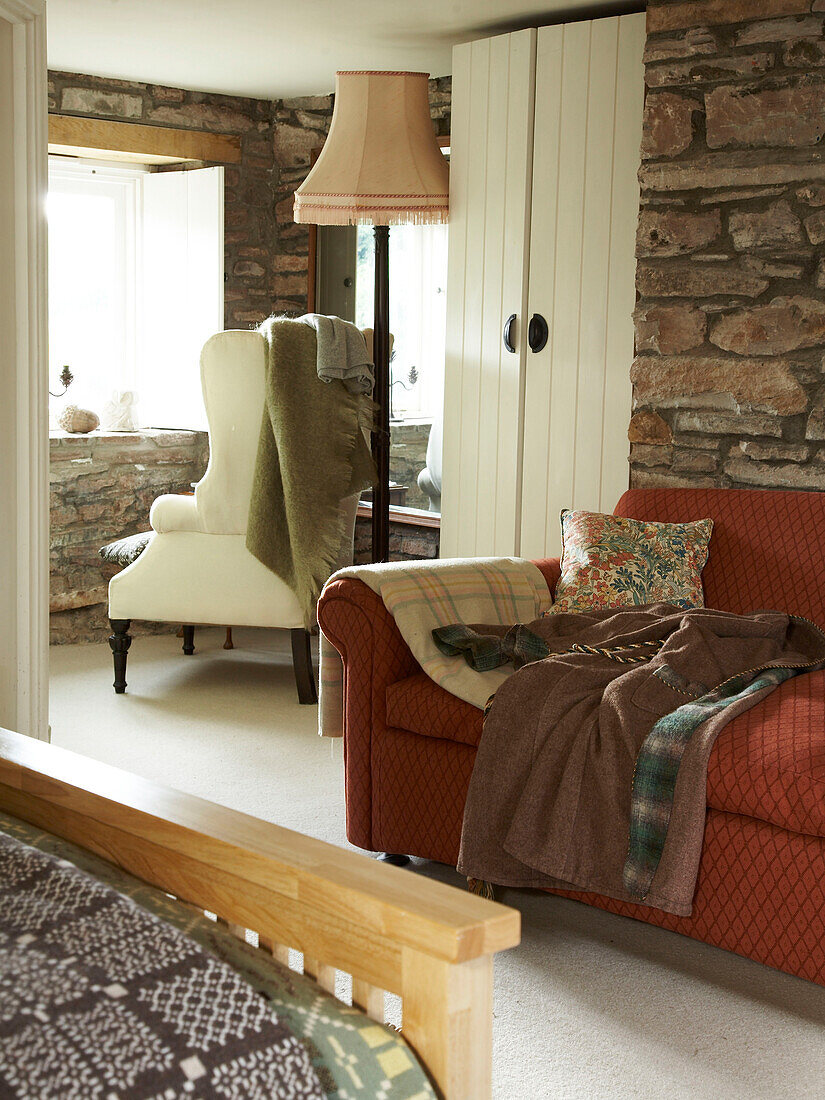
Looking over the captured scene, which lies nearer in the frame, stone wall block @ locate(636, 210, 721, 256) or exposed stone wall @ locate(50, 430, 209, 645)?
stone wall block @ locate(636, 210, 721, 256)

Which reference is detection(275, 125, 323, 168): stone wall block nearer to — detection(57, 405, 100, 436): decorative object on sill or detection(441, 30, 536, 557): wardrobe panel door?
detection(441, 30, 536, 557): wardrobe panel door

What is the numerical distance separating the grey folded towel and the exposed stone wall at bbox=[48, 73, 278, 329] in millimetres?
1405

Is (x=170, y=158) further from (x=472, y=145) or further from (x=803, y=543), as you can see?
(x=803, y=543)

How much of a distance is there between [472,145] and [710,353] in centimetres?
127

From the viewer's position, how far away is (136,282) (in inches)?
217

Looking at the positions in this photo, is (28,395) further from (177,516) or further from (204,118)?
(204,118)

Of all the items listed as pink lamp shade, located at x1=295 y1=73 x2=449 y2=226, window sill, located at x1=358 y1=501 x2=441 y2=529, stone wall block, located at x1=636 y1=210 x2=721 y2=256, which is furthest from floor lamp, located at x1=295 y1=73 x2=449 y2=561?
window sill, located at x1=358 y1=501 x2=441 y2=529

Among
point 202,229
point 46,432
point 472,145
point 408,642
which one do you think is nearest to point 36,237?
point 46,432

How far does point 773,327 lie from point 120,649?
254 cm

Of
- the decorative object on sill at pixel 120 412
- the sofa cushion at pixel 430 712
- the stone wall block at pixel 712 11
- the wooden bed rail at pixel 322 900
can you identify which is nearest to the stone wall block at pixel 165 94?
the decorative object on sill at pixel 120 412

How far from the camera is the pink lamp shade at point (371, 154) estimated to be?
3824mm

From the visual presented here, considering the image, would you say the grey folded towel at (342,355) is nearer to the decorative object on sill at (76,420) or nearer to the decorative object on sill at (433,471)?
the decorative object on sill at (433,471)

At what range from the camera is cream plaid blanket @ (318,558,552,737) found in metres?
2.54

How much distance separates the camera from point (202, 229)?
5348 mm
